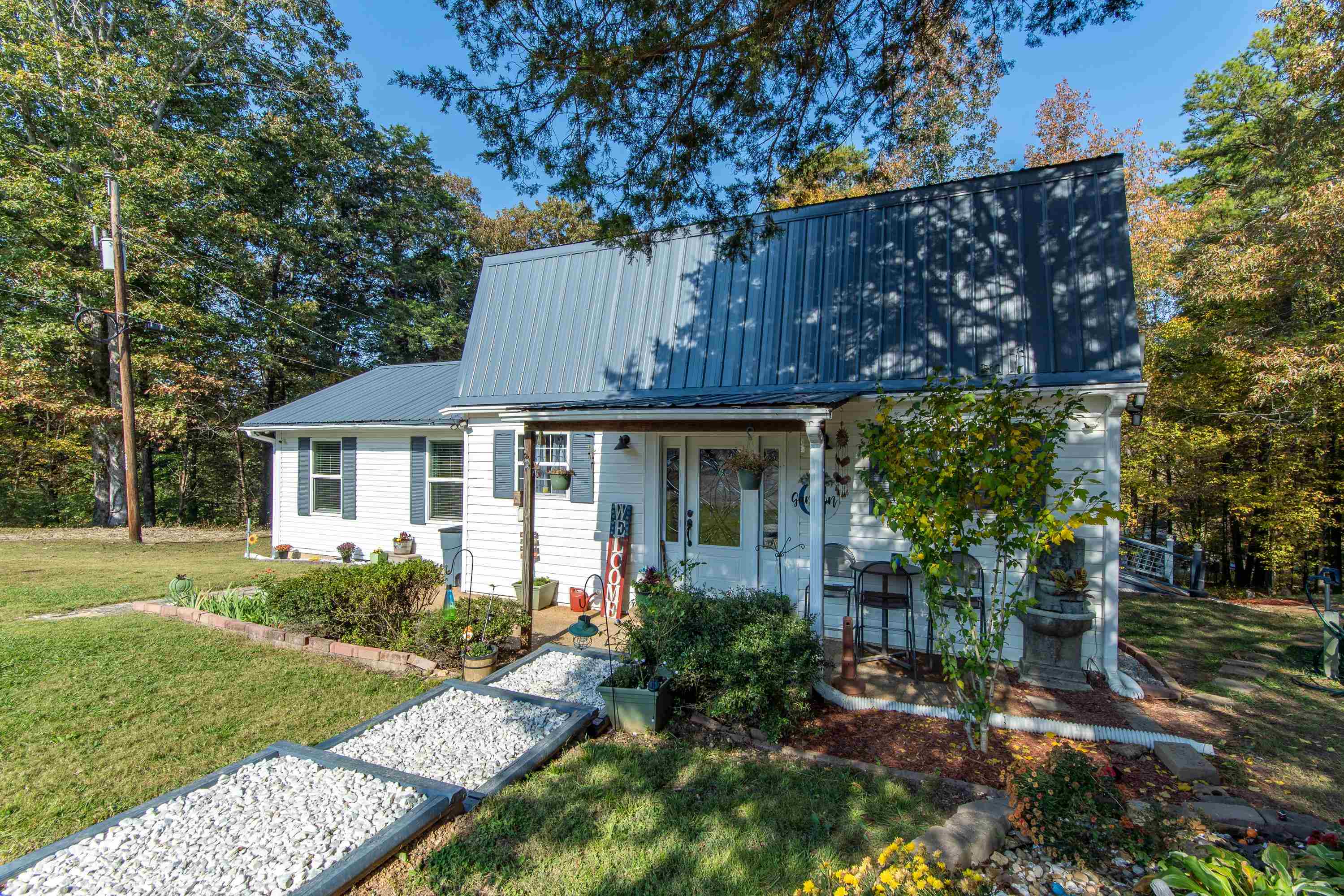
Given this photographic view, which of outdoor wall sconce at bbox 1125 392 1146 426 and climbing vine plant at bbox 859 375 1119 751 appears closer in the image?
climbing vine plant at bbox 859 375 1119 751

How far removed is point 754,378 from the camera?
639 cm

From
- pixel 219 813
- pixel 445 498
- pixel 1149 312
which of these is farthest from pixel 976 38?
pixel 1149 312

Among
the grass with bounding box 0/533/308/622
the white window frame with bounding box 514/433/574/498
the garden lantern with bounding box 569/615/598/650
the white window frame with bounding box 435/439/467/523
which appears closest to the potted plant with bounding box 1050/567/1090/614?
the garden lantern with bounding box 569/615/598/650

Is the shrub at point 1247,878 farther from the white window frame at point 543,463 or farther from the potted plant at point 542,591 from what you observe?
the white window frame at point 543,463

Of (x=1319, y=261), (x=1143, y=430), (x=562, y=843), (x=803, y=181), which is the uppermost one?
(x=1319, y=261)

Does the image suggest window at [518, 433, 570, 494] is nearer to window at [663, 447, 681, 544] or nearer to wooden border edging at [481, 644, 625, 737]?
window at [663, 447, 681, 544]

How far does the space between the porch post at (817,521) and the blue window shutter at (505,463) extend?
4.43 meters

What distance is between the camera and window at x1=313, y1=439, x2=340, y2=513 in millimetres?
11258

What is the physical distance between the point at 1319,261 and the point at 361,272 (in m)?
23.7

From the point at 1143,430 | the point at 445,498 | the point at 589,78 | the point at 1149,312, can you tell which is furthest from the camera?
the point at 1149,312

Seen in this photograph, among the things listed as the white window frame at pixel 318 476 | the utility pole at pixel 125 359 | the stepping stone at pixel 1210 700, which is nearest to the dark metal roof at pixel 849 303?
the stepping stone at pixel 1210 700

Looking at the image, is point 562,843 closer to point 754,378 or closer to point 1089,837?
point 1089,837

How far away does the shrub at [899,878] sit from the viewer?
2074 millimetres

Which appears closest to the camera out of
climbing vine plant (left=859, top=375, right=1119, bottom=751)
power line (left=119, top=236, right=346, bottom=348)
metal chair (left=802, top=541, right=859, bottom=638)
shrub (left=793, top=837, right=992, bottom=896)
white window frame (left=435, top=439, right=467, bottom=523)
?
shrub (left=793, top=837, right=992, bottom=896)
